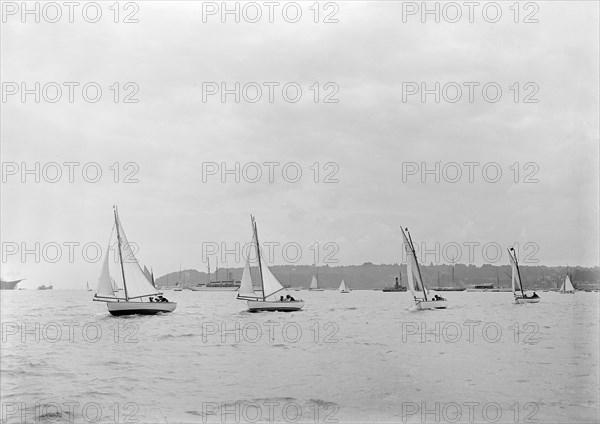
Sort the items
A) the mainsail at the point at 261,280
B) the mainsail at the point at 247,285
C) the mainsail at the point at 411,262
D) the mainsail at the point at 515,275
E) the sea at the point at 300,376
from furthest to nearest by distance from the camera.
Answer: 1. the mainsail at the point at 515,275
2. the mainsail at the point at 247,285
3. the mainsail at the point at 411,262
4. the mainsail at the point at 261,280
5. the sea at the point at 300,376

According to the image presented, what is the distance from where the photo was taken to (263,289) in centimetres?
7181

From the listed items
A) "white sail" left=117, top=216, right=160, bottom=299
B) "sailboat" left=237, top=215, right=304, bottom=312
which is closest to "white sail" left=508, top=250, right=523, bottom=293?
"sailboat" left=237, top=215, right=304, bottom=312

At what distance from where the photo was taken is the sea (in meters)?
24.9

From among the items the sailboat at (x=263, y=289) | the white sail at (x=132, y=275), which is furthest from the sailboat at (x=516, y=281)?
the white sail at (x=132, y=275)

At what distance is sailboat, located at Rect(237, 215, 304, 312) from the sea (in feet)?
41.0

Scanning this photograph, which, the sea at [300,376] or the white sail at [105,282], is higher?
the white sail at [105,282]

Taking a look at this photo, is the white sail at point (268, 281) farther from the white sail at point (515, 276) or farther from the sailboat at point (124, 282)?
the white sail at point (515, 276)

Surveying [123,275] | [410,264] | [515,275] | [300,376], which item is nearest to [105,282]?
[123,275]

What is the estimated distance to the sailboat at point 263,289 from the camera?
69.7m

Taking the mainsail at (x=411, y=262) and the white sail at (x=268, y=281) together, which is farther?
the mainsail at (x=411, y=262)

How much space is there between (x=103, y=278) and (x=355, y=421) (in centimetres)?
4443

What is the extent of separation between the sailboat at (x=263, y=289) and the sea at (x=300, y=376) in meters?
12.5

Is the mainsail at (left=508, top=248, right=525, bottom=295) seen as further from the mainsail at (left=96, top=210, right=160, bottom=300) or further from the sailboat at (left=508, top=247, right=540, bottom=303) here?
the mainsail at (left=96, top=210, right=160, bottom=300)

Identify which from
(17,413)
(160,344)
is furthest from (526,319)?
(17,413)
